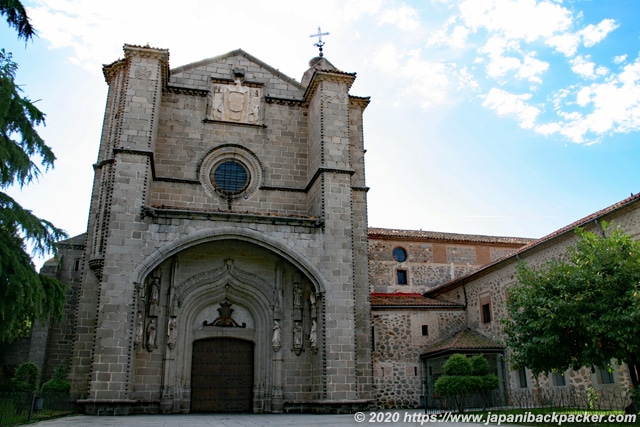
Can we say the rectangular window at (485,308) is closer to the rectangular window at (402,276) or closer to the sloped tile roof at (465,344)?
the sloped tile roof at (465,344)

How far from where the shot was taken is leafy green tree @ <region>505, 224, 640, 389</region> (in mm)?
10398

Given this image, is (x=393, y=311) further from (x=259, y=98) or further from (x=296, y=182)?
(x=259, y=98)

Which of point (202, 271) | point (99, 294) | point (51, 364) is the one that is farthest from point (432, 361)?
point (51, 364)

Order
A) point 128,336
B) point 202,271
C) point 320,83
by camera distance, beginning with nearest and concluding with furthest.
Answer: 1. point 128,336
2. point 202,271
3. point 320,83

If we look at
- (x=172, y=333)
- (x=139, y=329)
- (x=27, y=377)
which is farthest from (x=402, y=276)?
(x=27, y=377)

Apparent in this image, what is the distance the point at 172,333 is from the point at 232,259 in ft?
9.04

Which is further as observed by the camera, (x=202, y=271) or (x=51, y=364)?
(x=51, y=364)

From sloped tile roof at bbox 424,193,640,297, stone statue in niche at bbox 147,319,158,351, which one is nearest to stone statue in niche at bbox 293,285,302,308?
stone statue in niche at bbox 147,319,158,351

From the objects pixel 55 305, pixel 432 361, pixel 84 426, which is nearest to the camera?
pixel 84 426

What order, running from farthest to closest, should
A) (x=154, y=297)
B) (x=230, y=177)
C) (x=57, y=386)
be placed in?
(x=230, y=177)
(x=154, y=297)
(x=57, y=386)

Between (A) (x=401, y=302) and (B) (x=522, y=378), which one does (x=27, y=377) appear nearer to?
(A) (x=401, y=302)

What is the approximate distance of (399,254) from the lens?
26.8 meters

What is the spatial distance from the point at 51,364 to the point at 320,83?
516 inches

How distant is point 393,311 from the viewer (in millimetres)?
21156
